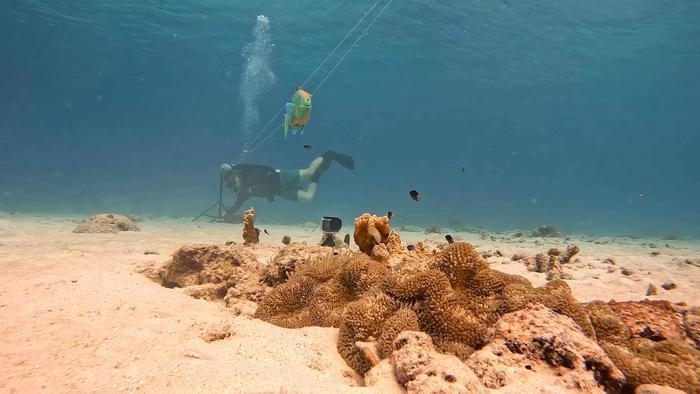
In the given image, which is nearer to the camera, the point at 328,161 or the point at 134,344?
the point at 134,344

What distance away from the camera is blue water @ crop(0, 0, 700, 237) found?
101ft

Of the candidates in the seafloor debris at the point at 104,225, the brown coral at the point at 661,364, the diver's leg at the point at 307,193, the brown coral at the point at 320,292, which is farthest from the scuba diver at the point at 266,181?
the brown coral at the point at 661,364

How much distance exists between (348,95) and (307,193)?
5992cm

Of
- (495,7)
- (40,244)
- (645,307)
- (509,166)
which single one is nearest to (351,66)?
(495,7)

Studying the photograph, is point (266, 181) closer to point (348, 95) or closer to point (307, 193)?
point (307, 193)

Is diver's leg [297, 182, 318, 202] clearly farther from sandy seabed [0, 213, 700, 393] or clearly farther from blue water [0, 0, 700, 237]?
sandy seabed [0, 213, 700, 393]

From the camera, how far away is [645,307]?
3.32 metres

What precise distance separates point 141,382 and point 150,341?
620 mm

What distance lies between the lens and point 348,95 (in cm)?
7662

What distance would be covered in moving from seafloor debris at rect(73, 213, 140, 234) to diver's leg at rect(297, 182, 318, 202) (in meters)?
9.11

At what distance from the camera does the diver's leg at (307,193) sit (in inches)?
803

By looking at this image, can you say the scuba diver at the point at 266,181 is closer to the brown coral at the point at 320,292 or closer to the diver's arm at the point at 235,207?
the diver's arm at the point at 235,207

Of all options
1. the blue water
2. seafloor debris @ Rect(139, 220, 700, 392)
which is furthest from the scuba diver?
seafloor debris @ Rect(139, 220, 700, 392)

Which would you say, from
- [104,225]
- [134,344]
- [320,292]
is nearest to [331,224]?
[320,292]
